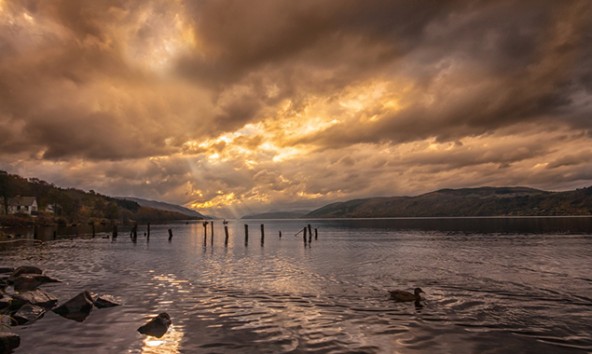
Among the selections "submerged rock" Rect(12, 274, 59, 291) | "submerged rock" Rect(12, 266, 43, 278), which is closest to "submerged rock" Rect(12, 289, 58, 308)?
"submerged rock" Rect(12, 274, 59, 291)

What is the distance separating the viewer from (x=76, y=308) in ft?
60.2

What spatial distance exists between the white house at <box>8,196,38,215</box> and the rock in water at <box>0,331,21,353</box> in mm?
154791

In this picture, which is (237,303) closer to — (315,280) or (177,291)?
(177,291)

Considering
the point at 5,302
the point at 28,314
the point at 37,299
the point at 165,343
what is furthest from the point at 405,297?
the point at 5,302

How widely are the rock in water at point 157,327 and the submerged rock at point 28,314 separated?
615cm

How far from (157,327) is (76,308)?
20.1ft

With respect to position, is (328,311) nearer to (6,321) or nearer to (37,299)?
(6,321)

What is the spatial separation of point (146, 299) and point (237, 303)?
231 inches

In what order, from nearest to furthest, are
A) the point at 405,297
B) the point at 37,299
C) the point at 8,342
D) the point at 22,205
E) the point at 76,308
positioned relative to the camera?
the point at 8,342
the point at 76,308
the point at 37,299
the point at 405,297
the point at 22,205

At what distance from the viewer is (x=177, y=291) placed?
24391mm

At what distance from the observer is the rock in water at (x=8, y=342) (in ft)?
43.1

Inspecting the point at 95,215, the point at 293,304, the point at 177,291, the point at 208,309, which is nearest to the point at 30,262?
→ the point at 177,291

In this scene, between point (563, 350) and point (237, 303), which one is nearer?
point (563, 350)

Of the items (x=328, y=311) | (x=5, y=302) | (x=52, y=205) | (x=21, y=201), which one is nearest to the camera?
(x=5, y=302)
